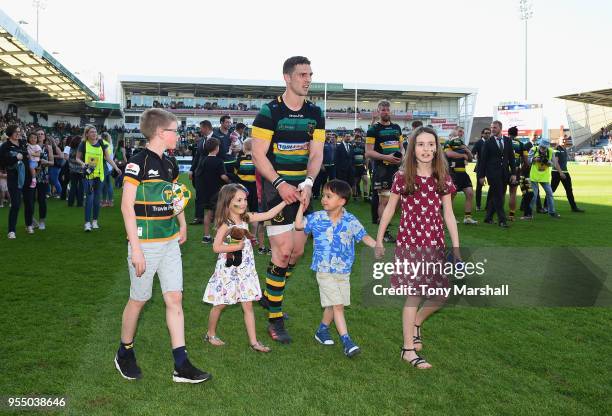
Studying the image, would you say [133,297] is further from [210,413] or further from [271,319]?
[271,319]

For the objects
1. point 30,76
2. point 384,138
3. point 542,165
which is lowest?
point 542,165

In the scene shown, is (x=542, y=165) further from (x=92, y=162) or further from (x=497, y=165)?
A: (x=92, y=162)

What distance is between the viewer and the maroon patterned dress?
4137 mm

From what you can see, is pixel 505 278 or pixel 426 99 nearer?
pixel 505 278

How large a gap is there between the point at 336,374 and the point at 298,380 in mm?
296

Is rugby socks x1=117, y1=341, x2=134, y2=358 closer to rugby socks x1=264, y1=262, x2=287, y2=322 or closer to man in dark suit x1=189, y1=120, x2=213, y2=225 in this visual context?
rugby socks x1=264, y1=262, x2=287, y2=322

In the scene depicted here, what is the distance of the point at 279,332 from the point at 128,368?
1321mm

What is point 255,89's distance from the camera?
72938 mm

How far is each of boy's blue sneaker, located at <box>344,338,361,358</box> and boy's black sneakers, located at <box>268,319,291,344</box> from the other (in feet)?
1.85

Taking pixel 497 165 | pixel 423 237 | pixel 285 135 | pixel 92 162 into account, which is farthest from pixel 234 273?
pixel 497 165

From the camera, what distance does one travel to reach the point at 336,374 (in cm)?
395

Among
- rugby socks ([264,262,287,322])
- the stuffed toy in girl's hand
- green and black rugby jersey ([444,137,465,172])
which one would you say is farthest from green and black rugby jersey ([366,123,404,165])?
the stuffed toy in girl's hand

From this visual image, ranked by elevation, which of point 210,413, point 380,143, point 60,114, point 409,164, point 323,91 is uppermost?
point 323,91

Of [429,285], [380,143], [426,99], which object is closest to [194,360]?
[429,285]
